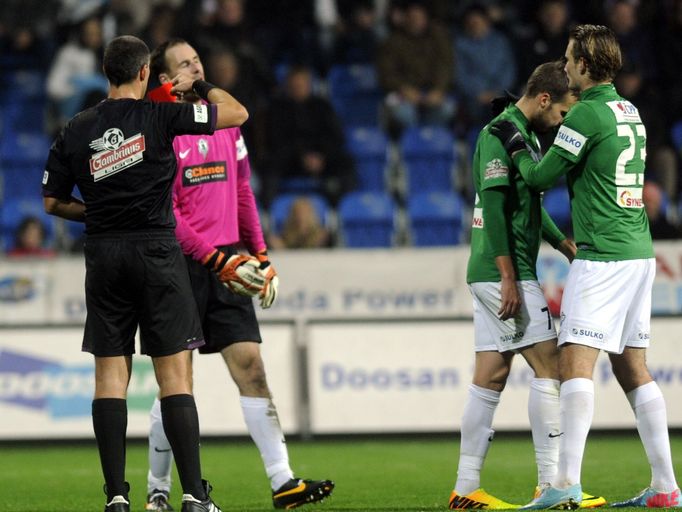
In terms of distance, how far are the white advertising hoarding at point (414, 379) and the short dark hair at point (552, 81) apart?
4.61 meters

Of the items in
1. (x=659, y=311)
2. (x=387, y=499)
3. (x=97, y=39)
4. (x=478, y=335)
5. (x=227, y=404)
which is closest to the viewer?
(x=478, y=335)

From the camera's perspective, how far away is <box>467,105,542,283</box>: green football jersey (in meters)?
6.24

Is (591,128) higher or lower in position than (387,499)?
higher

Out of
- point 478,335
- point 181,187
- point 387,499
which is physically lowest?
point 387,499

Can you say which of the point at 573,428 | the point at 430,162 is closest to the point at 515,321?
the point at 573,428

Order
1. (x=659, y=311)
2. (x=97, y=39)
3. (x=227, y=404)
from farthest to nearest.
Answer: (x=97, y=39)
(x=659, y=311)
(x=227, y=404)

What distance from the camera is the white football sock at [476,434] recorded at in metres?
6.33

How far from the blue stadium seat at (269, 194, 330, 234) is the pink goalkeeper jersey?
22.2ft

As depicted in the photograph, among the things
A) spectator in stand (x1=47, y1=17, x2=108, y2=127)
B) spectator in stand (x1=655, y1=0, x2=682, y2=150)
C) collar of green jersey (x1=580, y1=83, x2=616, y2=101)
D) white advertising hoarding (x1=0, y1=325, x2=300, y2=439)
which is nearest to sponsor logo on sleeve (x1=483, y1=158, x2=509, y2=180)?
collar of green jersey (x1=580, y1=83, x2=616, y2=101)

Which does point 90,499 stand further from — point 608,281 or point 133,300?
point 608,281

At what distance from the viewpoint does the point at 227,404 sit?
1071cm

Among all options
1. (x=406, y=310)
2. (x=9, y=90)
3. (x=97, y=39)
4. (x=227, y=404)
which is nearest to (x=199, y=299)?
(x=227, y=404)

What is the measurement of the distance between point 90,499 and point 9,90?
10.1 meters

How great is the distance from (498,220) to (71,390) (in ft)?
18.1
